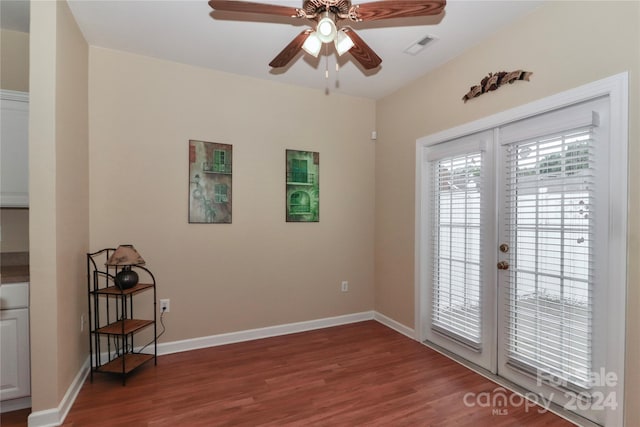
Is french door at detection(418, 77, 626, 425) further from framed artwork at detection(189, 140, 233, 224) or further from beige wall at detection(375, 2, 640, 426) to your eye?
framed artwork at detection(189, 140, 233, 224)

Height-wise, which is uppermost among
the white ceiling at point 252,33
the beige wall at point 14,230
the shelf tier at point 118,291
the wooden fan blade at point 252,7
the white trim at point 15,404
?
the white ceiling at point 252,33

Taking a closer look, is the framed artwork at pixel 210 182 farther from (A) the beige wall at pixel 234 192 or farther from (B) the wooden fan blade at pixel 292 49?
(B) the wooden fan blade at pixel 292 49

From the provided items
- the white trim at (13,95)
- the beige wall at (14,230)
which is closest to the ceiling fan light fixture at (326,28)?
the white trim at (13,95)

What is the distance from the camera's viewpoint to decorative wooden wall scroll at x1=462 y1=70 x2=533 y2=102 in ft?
7.79

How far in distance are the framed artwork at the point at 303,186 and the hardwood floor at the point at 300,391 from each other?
143 centimetres

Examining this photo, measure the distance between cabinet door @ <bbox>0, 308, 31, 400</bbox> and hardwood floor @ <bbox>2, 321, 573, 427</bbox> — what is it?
375 millimetres

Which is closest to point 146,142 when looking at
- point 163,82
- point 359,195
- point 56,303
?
point 163,82

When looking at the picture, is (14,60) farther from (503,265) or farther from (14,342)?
(503,265)

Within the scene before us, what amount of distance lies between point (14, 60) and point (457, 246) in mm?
4129

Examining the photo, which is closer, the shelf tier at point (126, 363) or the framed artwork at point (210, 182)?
the shelf tier at point (126, 363)

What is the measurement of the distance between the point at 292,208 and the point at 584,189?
2.57 metres

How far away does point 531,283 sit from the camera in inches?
92.7

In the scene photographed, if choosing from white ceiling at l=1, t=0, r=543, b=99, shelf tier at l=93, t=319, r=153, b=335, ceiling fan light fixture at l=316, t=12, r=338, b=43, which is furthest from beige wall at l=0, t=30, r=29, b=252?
ceiling fan light fixture at l=316, t=12, r=338, b=43

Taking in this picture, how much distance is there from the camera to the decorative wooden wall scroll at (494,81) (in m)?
2.37
